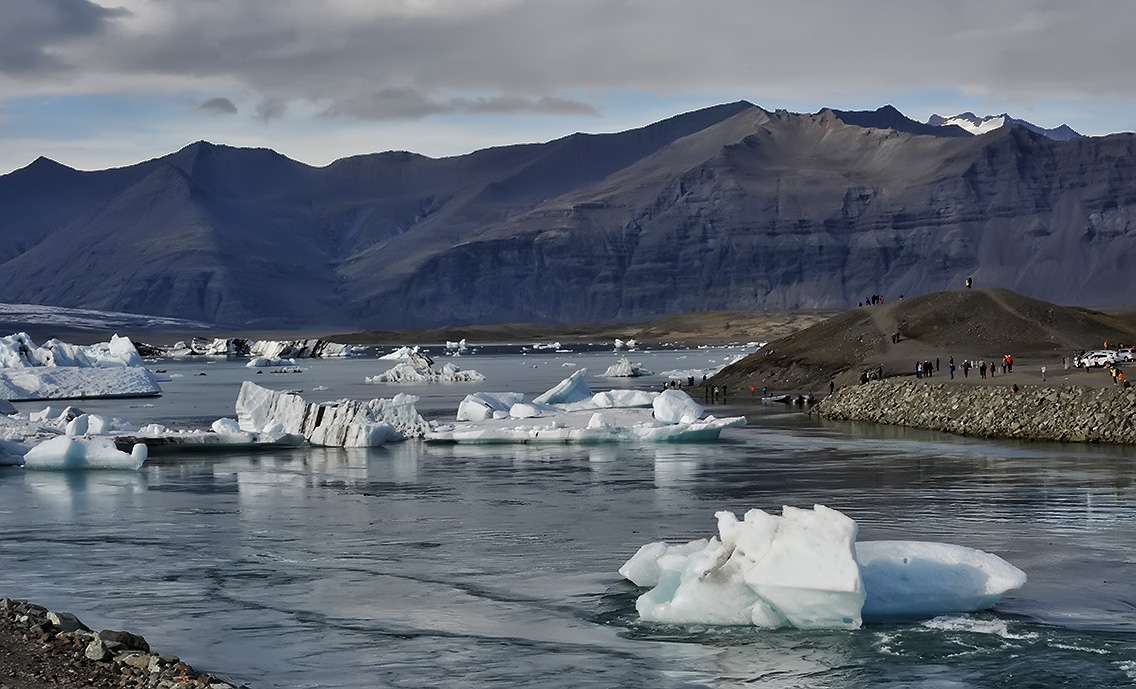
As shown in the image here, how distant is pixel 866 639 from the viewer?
18109mm

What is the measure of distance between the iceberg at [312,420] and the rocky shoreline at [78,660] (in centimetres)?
2803

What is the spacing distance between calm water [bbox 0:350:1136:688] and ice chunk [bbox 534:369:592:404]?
12.5 m

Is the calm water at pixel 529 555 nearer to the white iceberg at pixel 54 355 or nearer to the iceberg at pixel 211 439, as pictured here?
the iceberg at pixel 211 439

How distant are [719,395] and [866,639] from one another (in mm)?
58074

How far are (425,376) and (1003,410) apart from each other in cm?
5874

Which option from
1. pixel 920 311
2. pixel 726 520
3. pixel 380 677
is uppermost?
pixel 920 311

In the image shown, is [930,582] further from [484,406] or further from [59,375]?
[59,375]

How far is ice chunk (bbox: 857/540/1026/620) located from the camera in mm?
19188

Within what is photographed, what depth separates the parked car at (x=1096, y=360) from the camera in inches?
2341

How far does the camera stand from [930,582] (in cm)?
1942

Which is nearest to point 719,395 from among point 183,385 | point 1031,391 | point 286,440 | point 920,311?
point 920,311

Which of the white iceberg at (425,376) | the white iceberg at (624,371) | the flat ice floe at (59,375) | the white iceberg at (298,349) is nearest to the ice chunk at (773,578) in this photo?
the flat ice floe at (59,375)

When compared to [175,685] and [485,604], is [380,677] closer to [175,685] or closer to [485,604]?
[175,685]

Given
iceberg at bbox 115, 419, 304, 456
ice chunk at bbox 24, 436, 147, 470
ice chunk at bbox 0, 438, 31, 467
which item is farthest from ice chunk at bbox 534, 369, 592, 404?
ice chunk at bbox 0, 438, 31, 467
